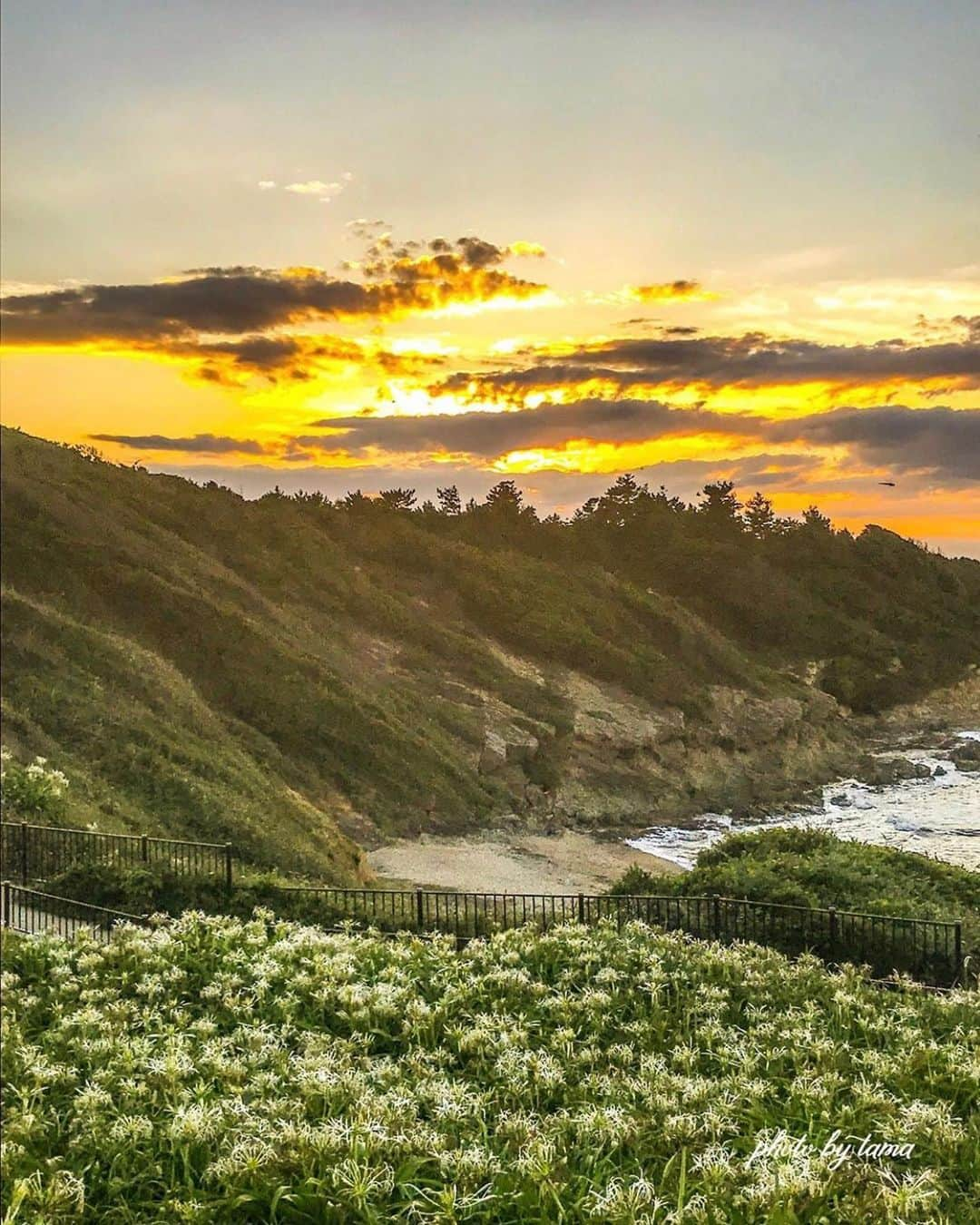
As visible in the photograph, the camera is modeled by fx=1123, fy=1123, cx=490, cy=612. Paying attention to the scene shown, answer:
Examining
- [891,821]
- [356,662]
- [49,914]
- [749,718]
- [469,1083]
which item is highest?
[469,1083]

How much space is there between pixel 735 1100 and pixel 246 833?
25.4m

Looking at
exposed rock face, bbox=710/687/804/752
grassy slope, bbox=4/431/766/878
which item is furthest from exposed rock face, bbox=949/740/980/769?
grassy slope, bbox=4/431/766/878

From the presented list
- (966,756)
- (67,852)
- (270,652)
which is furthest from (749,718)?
(67,852)

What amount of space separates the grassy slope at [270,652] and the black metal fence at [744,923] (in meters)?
8.17

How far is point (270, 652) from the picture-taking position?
49125mm

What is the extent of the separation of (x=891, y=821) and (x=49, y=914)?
3915 centimetres

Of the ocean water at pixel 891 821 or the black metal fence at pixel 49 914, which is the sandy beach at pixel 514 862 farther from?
the black metal fence at pixel 49 914

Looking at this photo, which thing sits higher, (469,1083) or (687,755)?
(469,1083)

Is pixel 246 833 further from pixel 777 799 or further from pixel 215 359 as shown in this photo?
pixel 777 799

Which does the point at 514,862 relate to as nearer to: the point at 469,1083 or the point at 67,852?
the point at 67,852

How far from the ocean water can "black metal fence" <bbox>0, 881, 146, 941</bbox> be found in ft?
90.6

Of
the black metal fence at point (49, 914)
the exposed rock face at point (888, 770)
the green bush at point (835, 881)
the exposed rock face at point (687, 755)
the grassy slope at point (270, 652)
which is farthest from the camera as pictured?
the exposed rock face at point (888, 770)

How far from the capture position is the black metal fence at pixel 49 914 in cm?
1430

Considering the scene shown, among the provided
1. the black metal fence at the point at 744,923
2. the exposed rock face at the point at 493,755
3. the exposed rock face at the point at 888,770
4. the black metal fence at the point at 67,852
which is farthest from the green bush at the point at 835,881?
the exposed rock face at the point at 888,770
